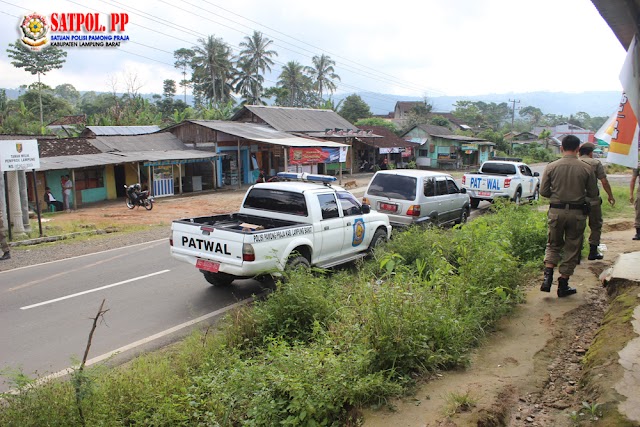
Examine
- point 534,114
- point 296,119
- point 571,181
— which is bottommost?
point 571,181

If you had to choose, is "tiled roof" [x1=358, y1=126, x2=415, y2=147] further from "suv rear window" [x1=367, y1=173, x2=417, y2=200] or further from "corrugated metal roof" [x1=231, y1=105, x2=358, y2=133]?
"suv rear window" [x1=367, y1=173, x2=417, y2=200]

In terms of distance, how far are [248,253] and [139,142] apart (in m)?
23.1

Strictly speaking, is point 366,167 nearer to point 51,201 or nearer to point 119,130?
point 119,130

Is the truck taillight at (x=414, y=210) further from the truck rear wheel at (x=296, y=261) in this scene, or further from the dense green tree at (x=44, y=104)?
the dense green tree at (x=44, y=104)

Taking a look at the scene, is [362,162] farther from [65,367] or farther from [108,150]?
[65,367]

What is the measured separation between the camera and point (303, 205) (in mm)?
8359

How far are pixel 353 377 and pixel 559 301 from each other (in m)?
3.38

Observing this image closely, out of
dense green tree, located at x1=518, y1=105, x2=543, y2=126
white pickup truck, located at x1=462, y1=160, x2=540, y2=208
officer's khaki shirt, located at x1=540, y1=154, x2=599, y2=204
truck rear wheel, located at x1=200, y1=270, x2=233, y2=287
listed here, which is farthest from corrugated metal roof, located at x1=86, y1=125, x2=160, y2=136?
dense green tree, located at x1=518, y1=105, x2=543, y2=126

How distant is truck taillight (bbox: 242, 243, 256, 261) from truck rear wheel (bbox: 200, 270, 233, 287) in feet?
5.20

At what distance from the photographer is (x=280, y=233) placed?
7320mm

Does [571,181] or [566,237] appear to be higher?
[571,181]

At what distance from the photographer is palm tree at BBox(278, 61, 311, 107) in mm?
75312

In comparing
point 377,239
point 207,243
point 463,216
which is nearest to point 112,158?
point 463,216

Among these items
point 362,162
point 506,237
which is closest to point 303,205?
point 506,237
